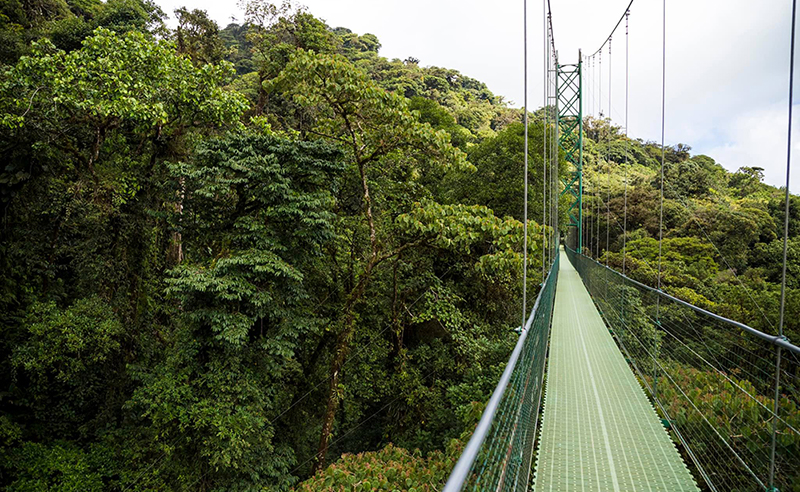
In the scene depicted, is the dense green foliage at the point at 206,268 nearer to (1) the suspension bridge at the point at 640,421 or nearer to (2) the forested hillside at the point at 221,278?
(2) the forested hillside at the point at 221,278

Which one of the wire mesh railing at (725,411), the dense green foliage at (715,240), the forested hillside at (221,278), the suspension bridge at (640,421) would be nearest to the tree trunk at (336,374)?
the forested hillside at (221,278)

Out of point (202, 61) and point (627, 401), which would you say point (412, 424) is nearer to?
point (627, 401)

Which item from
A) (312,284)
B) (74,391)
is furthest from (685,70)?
(74,391)

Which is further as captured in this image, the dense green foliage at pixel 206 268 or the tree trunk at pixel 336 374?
the tree trunk at pixel 336 374

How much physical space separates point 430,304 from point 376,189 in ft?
6.57

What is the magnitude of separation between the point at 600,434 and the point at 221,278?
12.2 ft

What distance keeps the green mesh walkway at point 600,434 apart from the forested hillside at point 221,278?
1.20 m

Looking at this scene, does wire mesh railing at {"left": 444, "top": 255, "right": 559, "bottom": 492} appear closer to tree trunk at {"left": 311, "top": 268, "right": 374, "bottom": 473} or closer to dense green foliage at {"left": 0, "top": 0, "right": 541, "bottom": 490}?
dense green foliage at {"left": 0, "top": 0, "right": 541, "bottom": 490}

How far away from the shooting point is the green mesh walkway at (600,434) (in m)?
1.87

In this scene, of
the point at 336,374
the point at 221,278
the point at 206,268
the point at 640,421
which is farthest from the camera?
the point at 336,374

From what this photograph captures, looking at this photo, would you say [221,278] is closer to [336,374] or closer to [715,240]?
[336,374]

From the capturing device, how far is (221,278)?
429 centimetres

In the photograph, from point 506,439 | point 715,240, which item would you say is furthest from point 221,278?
point 715,240

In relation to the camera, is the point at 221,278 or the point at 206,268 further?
the point at 206,268
